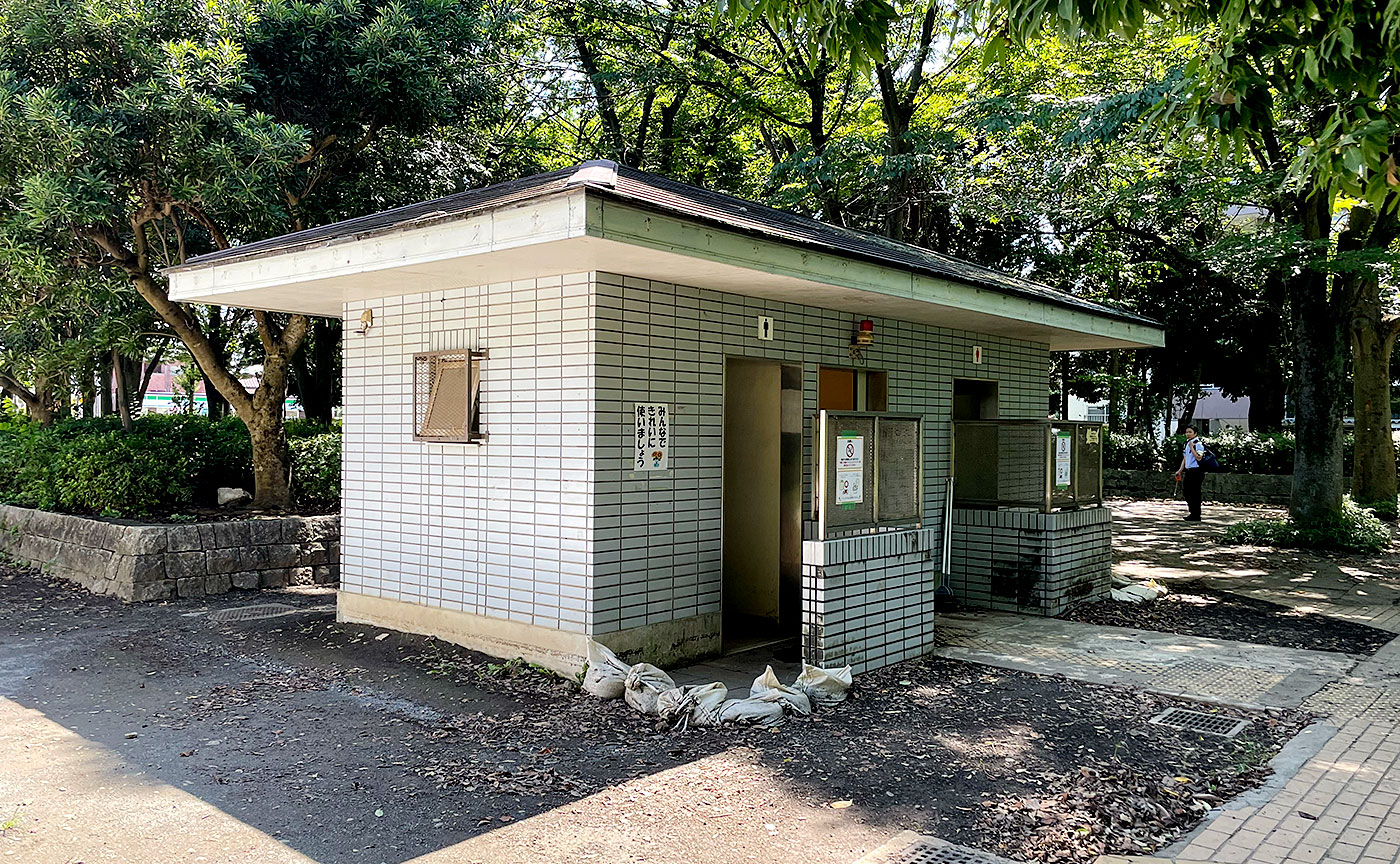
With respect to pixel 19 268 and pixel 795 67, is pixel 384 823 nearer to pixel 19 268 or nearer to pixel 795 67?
pixel 19 268

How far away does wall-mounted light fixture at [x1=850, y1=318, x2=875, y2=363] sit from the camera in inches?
338

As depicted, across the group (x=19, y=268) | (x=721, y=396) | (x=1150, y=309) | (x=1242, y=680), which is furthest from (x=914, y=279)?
(x=1150, y=309)

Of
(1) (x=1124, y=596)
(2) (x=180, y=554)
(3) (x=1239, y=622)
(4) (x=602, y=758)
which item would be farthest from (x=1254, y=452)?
(2) (x=180, y=554)

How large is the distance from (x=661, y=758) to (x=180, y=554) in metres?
7.05

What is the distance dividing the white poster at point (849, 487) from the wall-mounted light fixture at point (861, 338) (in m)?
1.97

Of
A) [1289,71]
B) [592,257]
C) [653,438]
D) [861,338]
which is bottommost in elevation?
[653,438]

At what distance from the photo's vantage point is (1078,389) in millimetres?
30062

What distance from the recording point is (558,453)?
6844 mm

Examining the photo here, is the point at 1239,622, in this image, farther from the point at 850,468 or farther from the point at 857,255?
the point at 857,255

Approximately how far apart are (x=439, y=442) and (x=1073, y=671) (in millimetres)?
5149

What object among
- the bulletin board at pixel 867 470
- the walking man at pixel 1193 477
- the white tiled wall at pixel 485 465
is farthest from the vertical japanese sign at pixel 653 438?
the walking man at pixel 1193 477

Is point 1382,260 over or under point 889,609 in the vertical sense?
over

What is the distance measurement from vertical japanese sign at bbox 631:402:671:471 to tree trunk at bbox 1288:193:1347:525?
41.8 feet

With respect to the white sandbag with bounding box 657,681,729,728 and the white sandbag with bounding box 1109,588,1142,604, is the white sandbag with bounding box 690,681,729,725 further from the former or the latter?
the white sandbag with bounding box 1109,588,1142,604
